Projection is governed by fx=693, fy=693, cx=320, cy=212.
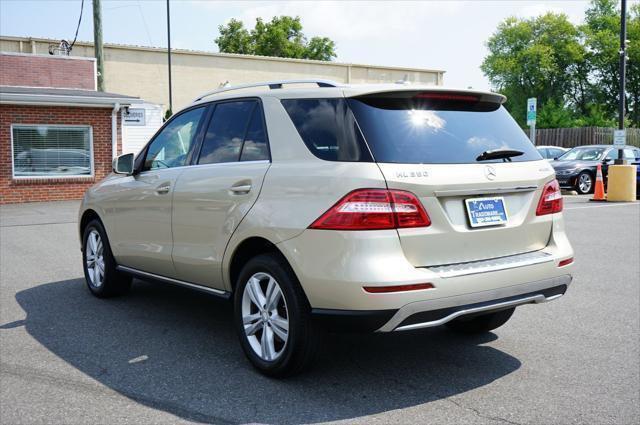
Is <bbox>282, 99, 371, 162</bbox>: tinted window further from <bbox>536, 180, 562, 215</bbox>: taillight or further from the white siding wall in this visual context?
the white siding wall

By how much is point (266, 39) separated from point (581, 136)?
1289 inches

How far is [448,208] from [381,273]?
0.58 m

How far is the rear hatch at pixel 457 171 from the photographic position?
3.86 meters

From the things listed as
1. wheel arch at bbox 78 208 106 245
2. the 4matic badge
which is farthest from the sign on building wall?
the 4matic badge

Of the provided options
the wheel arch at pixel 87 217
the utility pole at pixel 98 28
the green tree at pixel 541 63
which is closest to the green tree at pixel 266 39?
the green tree at pixel 541 63

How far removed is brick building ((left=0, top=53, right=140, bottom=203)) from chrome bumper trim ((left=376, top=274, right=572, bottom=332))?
17.6 meters

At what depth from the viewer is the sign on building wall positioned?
2302 centimetres

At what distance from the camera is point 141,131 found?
76.2ft

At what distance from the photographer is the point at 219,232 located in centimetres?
466

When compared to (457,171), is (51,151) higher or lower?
higher

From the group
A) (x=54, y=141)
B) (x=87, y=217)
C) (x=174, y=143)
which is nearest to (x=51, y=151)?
(x=54, y=141)

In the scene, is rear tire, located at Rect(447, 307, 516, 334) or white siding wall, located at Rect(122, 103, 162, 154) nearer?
rear tire, located at Rect(447, 307, 516, 334)

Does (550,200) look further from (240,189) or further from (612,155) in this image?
(612,155)

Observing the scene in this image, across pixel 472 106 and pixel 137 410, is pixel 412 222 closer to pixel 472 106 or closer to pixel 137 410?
pixel 472 106
